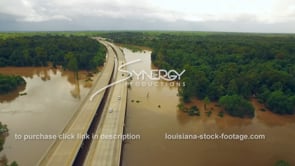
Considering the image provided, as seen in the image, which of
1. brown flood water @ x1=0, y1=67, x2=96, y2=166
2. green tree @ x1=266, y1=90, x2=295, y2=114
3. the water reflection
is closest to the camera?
brown flood water @ x1=0, y1=67, x2=96, y2=166

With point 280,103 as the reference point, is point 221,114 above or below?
below

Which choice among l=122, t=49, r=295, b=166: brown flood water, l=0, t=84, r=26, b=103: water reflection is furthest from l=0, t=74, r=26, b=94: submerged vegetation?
l=122, t=49, r=295, b=166: brown flood water

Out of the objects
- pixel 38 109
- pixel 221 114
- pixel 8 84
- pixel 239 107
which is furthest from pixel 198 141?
pixel 8 84

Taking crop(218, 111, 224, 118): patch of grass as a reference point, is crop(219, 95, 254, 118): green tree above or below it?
above

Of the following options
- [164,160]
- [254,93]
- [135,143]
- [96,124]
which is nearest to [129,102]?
[96,124]

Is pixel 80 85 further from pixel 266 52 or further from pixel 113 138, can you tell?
pixel 266 52

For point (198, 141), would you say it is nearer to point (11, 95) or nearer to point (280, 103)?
point (280, 103)

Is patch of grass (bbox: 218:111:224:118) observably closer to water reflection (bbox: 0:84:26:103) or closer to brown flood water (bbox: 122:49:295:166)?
brown flood water (bbox: 122:49:295:166)

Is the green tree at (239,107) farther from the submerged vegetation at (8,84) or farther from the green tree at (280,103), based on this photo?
the submerged vegetation at (8,84)
